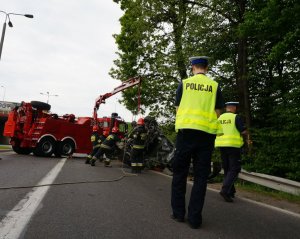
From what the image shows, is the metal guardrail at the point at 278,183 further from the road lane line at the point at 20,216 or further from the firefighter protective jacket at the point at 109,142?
the firefighter protective jacket at the point at 109,142

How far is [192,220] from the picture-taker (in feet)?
14.1

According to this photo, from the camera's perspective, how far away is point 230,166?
7.06 metres

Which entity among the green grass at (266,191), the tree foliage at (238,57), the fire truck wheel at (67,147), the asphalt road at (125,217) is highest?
the tree foliage at (238,57)

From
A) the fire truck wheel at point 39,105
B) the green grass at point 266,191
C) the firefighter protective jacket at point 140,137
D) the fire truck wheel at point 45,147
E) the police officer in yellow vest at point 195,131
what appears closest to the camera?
the police officer in yellow vest at point 195,131

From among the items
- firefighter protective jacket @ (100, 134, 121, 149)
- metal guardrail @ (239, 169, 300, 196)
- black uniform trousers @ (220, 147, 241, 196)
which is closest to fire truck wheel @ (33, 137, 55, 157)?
firefighter protective jacket @ (100, 134, 121, 149)

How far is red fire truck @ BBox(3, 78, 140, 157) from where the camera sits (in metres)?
17.3

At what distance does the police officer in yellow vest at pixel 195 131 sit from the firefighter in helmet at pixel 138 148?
6955 mm

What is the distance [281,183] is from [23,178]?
209 inches

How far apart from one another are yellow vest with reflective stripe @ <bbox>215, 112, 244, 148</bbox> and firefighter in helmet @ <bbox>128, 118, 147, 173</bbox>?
15.8 ft

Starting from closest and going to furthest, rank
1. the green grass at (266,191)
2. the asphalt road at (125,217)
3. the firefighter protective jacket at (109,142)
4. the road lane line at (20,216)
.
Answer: the road lane line at (20,216) < the asphalt road at (125,217) < the green grass at (266,191) < the firefighter protective jacket at (109,142)

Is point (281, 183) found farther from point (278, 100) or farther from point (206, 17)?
point (206, 17)

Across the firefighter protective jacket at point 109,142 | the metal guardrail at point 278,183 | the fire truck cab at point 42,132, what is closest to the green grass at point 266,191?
the metal guardrail at point 278,183

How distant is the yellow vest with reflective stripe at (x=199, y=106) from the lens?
4.57 meters

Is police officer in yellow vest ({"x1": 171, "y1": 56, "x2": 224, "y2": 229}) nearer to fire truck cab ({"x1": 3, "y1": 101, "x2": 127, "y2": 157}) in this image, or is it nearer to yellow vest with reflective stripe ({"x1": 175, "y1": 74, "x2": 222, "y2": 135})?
yellow vest with reflective stripe ({"x1": 175, "y1": 74, "x2": 222, "y2": 135})
